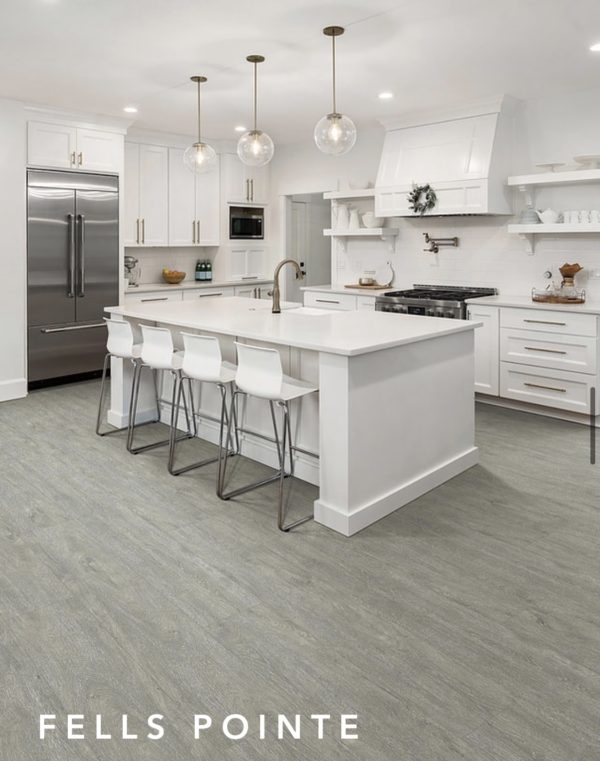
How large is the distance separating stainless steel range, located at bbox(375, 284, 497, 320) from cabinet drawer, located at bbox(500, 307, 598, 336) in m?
0.41

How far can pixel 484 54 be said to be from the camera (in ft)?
14.0

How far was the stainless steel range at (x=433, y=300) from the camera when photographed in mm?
5570

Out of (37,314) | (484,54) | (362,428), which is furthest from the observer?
Result: (37,314)

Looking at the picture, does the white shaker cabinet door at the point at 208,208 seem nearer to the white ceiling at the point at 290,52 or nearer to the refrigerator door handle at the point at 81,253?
the white ceiling at the point at 290,52

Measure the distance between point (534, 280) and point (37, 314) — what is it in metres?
4.63

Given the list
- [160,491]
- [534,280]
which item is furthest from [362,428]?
[534,280]

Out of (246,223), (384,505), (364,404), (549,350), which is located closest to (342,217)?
(246,223)

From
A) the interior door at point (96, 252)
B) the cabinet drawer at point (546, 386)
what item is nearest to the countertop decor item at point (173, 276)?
the interior door at point (96, 252)

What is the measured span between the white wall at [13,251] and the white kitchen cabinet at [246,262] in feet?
8.77

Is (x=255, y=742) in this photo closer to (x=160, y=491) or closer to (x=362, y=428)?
(x=362, y=428)

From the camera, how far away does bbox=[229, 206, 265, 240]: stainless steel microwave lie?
7816mm

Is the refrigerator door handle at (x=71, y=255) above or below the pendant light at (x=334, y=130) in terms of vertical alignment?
below

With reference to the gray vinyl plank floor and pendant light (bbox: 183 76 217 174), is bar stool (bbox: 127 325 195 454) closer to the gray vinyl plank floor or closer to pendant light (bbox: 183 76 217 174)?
the gray vinyl plank floor

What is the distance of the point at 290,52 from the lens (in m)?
4.22
